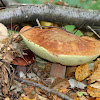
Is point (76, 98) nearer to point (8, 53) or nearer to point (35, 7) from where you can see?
point (8, 53)

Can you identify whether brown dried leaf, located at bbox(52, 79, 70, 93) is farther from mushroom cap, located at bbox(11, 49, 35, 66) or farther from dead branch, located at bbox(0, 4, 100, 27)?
dead branch, located at bbox(0, 4, 100, 27)

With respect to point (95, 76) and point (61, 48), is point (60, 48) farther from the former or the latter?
point (95, 76)

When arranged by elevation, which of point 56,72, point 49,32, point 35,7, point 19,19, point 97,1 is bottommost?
point 56,72

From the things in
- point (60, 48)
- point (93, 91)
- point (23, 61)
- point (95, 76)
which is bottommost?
point (93, 91)

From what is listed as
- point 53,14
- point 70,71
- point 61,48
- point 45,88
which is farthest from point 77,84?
point 53,14

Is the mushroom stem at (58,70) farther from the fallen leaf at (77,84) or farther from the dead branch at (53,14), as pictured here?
the dead branch at (53,14)

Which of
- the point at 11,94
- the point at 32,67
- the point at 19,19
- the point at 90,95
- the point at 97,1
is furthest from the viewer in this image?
the point at 97,1

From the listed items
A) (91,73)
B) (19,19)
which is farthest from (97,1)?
(91,73)

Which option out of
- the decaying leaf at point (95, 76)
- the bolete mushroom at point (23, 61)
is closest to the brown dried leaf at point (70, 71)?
the decaying leaf at point (95, 76)
